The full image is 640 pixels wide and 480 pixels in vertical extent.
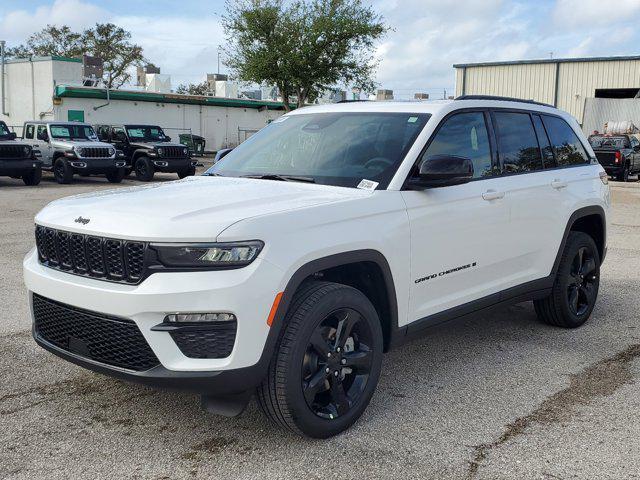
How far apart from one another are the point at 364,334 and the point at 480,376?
127 cm

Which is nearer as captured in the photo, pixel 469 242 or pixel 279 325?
pixel 279 325

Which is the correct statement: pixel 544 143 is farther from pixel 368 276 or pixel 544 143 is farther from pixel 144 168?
pixel 144 168

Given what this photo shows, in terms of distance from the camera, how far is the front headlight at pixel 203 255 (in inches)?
129

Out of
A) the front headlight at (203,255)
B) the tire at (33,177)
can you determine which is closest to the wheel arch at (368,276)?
the front headlight at (203,255)

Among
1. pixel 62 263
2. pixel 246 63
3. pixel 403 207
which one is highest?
pixel 246 63

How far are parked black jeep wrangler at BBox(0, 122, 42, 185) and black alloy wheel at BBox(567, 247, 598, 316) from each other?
18.4 metres

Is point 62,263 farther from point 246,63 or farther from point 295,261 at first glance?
point 246,63

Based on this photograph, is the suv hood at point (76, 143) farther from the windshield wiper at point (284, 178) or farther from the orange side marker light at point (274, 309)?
the orange side marker light at point (274, 309)

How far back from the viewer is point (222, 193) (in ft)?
13.1

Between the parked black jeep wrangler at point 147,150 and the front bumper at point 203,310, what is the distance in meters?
21.2

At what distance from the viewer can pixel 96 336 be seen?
3504 millimetres

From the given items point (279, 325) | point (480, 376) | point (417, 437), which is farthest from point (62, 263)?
point (480, 376)

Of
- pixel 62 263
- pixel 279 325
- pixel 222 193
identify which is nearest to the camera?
pixel 279 325

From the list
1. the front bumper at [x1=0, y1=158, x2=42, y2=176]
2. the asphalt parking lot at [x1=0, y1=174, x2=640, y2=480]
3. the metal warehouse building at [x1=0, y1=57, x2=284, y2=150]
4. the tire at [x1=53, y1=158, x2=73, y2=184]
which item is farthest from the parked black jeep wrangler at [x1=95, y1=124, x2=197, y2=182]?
the asphalt parking lot at [x1=0, y1=174, x2=640, y2=480]
